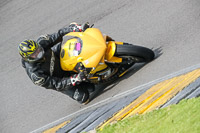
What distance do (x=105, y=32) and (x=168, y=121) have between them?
3853 mm

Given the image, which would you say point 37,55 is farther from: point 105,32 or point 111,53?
point 105,32

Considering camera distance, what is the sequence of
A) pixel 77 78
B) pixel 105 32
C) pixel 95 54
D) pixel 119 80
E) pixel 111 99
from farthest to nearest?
pixel 105 32 → pixel 119 80 → pixel 111 99 → pixel 77 78 → pixel 95 54

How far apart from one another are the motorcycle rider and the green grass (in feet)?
3.97

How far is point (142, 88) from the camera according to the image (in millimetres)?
6062

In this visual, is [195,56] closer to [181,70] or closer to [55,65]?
[181,70]

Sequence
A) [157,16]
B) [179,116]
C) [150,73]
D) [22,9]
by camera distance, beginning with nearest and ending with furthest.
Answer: [179,116] → [150,73] → [157,16] → [22,9]

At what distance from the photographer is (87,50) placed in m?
5.77

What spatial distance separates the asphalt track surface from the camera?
21.0ft

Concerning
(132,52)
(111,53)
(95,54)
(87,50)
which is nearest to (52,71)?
(87,50)

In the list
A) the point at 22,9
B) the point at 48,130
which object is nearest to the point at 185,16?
the point at 48,130

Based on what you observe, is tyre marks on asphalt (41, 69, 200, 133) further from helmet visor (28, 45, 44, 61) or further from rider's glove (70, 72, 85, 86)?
helmet visor (28, 45, 44, 61)

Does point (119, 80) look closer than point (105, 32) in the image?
Yes

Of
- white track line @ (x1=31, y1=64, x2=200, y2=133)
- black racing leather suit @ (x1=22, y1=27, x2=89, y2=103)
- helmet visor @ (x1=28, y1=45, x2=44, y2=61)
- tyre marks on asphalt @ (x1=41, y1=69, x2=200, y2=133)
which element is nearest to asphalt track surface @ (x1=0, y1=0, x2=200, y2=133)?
white track line @ (x1=31, y1=64, x2=200, y2=133)

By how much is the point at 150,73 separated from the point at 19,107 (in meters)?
3.38
